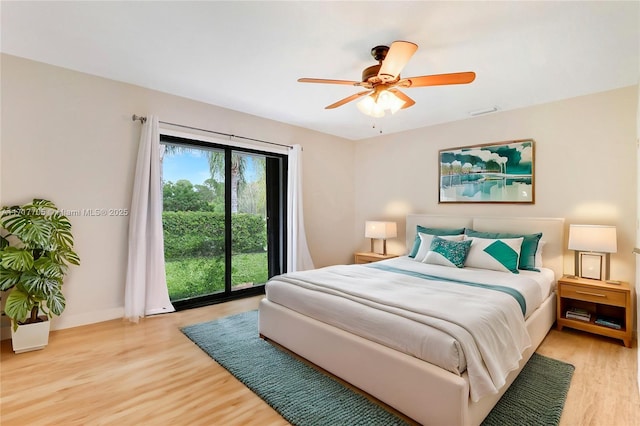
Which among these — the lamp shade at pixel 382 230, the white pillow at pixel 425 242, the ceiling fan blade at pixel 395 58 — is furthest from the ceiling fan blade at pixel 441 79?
the lamp shade at pixel 382 230

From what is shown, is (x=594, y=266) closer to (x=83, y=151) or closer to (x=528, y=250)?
(x=528, y=250)

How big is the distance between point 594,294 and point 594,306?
0.46 meters

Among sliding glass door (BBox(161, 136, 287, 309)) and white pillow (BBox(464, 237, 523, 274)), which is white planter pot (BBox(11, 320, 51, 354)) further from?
white pillow (BBox(464, 237, 523, 274))

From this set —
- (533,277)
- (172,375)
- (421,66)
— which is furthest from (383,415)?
(421,66)

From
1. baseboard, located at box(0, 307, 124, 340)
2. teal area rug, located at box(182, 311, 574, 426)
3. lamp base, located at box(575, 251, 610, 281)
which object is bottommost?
teal area rug, located at box(182, 311, 574, 426)

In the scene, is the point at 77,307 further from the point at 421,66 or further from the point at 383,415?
the point at 421,66

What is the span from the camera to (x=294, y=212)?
4547mm

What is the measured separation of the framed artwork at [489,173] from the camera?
12.2ft

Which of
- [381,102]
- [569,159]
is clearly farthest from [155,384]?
[569,159]

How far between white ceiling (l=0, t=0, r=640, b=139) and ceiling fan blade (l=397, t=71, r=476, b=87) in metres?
0.35

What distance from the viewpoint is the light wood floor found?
182 cm

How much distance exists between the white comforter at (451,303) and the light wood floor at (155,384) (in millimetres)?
509

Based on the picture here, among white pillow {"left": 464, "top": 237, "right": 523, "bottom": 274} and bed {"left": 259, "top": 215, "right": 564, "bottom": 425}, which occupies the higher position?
white pillow {"left": 464, "top": 237, "right": 523, "bottom": 274}

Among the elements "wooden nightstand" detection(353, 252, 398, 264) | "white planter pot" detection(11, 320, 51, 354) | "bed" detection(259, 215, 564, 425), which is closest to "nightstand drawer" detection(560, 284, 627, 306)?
"bed" detection(259, 215, 564, 425)
